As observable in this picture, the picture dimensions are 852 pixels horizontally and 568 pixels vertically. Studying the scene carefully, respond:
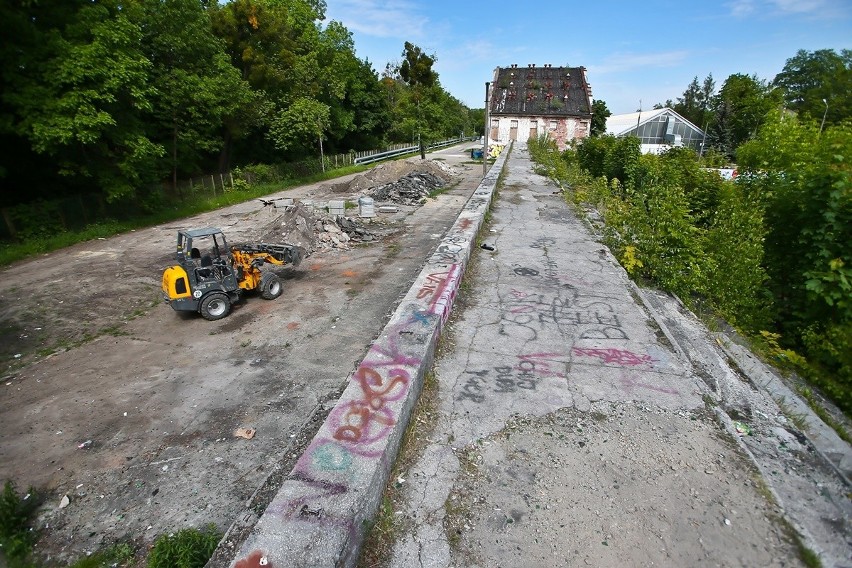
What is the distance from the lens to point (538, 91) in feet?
151

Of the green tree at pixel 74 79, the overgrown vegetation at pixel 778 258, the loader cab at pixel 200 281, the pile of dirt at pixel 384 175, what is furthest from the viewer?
the pile of dirt at pixel 384 175

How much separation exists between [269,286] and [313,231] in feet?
13.2

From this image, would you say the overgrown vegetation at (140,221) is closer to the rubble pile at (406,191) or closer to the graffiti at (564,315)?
the rubble pile at (406,191)

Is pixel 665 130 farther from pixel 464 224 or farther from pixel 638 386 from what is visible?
pixel 638 386

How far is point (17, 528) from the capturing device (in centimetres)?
375

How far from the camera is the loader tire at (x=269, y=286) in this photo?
8789 mm

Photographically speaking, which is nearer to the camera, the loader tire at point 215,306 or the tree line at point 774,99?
the loader tire at point 215,306

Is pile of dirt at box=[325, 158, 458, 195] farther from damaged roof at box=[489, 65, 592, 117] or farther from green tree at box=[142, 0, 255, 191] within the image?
damaged roof at box=[489, 65, 592, 117]

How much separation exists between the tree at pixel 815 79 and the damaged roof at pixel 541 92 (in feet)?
106

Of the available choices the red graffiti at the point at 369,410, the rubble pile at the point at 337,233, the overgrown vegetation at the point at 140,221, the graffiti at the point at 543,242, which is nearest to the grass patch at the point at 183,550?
the red graffiti at the point at 369,410

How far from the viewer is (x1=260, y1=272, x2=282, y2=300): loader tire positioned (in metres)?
8.79

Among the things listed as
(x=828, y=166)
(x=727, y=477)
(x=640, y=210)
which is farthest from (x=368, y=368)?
(x=828, y=166)

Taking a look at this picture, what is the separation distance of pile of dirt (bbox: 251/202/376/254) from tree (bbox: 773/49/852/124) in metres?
65.6

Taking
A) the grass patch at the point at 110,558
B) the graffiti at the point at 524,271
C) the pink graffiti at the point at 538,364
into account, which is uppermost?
the graffiti at the point at 524,271
